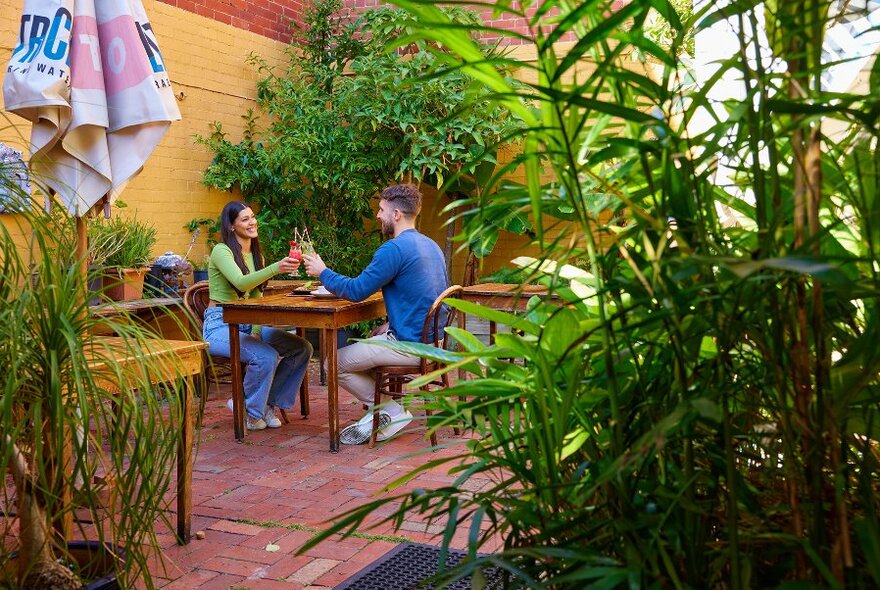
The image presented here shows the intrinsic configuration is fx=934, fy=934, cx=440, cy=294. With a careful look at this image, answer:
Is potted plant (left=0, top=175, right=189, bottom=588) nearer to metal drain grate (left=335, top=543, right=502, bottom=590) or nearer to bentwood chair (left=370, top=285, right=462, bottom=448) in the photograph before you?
metal drain grate (left=335, top=543, right=502, bottom=590)

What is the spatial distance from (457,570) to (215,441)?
436 cm

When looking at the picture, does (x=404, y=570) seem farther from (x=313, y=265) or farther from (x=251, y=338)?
(x=251, y=338)

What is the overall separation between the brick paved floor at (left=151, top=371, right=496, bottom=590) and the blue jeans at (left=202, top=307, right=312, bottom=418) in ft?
0.63

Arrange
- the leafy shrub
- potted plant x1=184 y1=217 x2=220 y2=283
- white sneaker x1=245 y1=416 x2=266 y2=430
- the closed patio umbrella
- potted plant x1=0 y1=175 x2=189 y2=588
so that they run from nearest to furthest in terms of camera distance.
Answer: potted plant x1=0 y1=175 x2=189 y2=588
the closed patio umbrella
white sneaker x1=245 y1=416 x2=266 y2=430
the leafy shrub
potted plant x1=184 y1=217 x2=220 y2=283

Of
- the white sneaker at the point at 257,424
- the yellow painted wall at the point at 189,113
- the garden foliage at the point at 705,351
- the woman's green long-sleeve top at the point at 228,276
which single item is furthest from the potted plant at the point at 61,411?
the yellow painted wall at the point at 189,113

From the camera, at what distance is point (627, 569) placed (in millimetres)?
1219

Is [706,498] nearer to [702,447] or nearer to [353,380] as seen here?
[702,447]

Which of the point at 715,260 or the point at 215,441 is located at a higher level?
the point at 715,260

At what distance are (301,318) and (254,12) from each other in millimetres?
5260

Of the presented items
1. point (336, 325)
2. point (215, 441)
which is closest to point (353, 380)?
point (336, 325)

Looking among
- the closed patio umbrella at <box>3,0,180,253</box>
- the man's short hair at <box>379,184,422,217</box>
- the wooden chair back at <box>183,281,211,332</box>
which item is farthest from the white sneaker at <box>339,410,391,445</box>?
the closed patio umbrella at <box>3,0,180,253</box>

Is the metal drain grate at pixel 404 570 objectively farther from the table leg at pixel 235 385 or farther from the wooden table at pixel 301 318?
the table leg at pixel 235 385

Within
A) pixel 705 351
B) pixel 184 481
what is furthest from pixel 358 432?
pixel 705 351

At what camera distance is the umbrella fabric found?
11.6 ft
